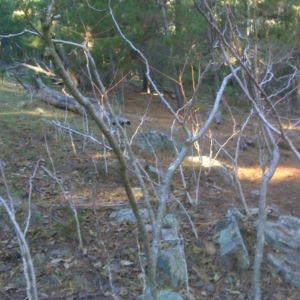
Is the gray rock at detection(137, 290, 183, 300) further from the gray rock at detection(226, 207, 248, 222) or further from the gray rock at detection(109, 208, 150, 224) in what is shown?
the gray rock at detection(226, 207, 248, 222)

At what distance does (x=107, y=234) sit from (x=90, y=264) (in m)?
0.67

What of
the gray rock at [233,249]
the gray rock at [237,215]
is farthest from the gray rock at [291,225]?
the gray rock at [233,249]

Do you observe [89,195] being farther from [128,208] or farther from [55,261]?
[55,261]

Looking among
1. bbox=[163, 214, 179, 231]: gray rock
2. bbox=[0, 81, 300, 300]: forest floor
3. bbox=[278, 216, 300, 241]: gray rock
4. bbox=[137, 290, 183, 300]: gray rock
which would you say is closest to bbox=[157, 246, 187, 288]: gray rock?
bbox=[0, 81, 300, 300]: forest floor

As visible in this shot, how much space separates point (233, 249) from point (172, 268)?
0.83 metres

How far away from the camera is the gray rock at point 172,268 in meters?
5.02

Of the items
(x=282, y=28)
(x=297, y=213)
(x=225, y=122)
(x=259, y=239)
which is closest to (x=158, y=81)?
(x=225, y=122)

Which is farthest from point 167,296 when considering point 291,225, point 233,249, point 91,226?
point 291,225

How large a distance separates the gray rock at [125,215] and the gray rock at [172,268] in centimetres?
89

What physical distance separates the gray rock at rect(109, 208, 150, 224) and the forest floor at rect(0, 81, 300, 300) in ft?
0.26

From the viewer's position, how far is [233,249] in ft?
18.4

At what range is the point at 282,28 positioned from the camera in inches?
566

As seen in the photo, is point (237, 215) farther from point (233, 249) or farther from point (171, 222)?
point (171, 222)

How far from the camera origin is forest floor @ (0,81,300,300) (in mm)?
4914
